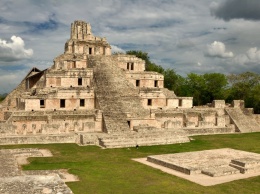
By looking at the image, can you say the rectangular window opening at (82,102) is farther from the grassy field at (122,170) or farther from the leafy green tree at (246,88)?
the leafy green tree at (246,88)

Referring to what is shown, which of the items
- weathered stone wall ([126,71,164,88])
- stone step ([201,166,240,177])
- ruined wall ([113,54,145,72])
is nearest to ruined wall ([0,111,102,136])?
weathered stone wall ([126,71,164,88])

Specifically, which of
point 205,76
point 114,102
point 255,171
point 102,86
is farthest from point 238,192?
point 205,76

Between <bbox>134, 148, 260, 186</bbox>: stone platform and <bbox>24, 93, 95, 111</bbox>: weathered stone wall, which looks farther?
<bbox>24, 93, 95, 111</bbox>: weathered stone wall

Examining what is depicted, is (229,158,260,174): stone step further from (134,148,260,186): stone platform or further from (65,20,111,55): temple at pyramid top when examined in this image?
(65,20,111,55): temple at pyramid top

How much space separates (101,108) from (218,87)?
2680 centimetres

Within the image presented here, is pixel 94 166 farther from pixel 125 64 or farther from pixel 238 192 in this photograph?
pixel 125 64

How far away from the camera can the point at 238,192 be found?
40.9 ft

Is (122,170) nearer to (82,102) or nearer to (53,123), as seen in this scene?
(53,123)

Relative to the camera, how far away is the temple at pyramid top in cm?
3462

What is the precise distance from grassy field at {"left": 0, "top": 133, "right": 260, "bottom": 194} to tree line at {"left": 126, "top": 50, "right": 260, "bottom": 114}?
77.0ft

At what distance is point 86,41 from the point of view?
34.9 meters

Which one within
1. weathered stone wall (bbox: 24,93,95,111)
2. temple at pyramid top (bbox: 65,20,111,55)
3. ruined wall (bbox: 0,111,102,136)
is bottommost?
ruined wall (bbox: 0,111,102,136)

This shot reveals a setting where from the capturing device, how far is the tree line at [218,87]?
46031 millimetres

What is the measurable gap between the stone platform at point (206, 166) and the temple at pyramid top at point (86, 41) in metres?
19.7
